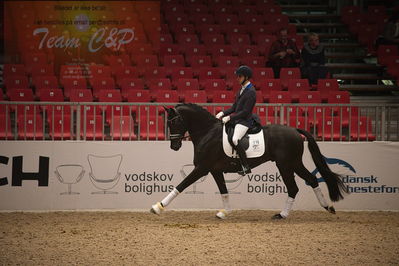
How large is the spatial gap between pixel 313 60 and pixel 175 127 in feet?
20.6

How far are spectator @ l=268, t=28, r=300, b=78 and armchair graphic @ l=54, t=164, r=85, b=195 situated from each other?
6.30 metres

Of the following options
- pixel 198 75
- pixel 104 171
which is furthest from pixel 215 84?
pixel 104 171

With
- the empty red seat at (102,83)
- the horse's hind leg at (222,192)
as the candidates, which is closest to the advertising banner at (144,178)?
the horse's hind leg at (222,192)

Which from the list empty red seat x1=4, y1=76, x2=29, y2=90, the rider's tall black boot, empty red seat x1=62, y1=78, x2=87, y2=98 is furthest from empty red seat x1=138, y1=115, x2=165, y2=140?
empty red seat x1=4, y1=76, x2=29, y2=90

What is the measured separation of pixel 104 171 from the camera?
1061cm

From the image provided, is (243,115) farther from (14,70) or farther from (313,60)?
(14,70)

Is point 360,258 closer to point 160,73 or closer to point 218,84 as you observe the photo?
point 218,84

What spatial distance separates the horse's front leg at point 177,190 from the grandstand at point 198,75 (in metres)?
1.55

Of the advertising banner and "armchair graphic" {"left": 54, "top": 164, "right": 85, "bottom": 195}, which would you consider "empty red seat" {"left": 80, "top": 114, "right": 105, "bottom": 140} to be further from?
"armchair graphic" {"left": 54, "top": 164, "right": 85, "bottom": 195}

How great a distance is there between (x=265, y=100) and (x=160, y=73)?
2.90m

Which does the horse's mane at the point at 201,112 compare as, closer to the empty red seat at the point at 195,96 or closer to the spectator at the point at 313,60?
the empty red seat at the point at 195,96

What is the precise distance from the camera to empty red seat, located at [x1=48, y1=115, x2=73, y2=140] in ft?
34.6

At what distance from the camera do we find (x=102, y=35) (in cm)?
1438

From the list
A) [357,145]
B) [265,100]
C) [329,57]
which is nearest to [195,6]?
[329,57]
